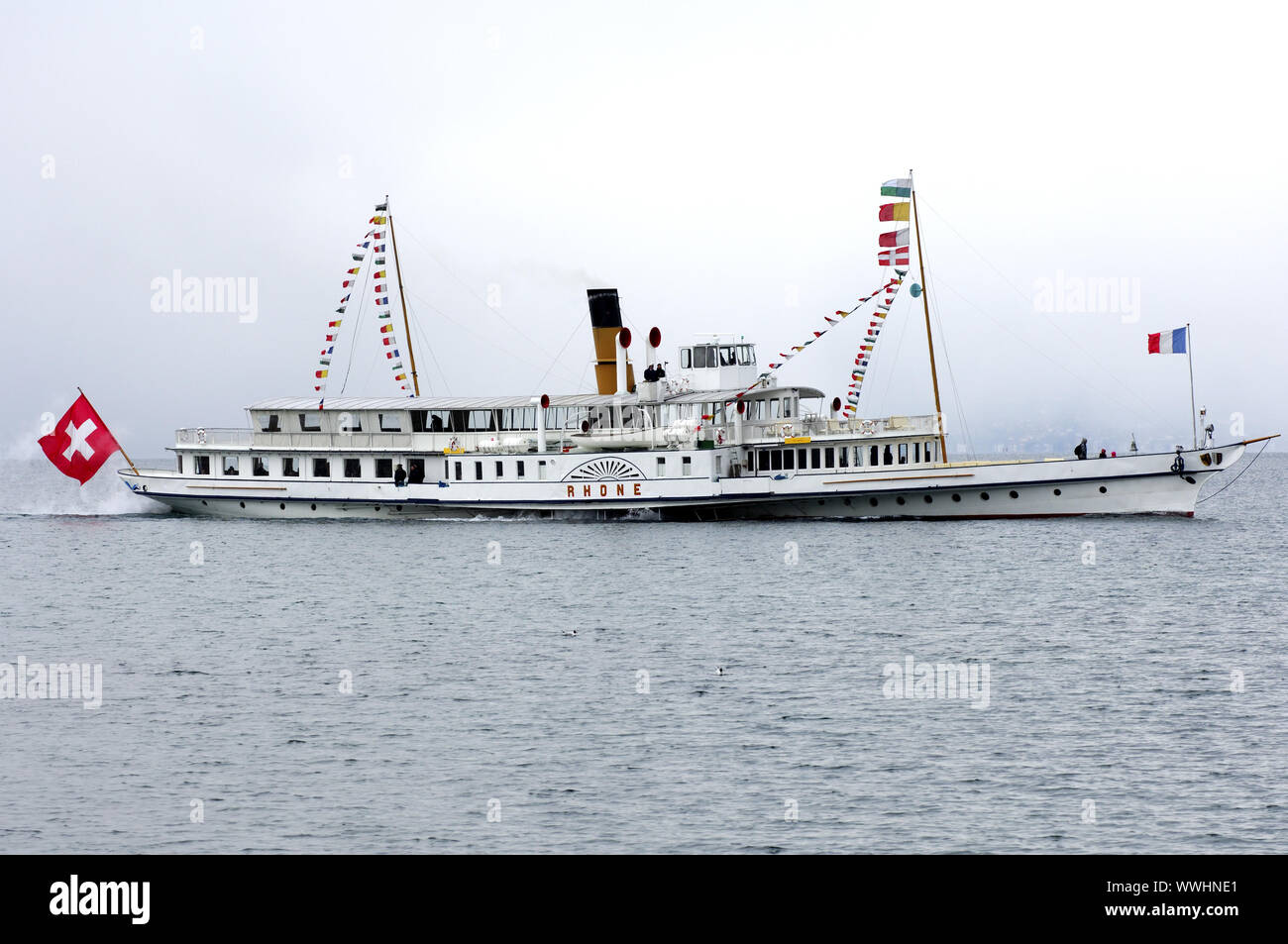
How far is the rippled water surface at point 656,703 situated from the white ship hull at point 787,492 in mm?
3400

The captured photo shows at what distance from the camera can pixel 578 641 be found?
3916 cm

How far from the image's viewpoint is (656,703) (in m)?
30.9

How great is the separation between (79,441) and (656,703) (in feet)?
160

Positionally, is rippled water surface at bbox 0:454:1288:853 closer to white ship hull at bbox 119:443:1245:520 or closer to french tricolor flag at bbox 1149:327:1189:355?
white ship hull at bbox 119:443:1245:520

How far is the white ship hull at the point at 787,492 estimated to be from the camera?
6144cm

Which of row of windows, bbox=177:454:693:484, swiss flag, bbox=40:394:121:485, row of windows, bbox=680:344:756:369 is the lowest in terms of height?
row of windows, bbox=177:454:693:484

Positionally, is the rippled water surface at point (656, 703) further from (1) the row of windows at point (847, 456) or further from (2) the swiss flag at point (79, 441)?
(2) the swiss flag at point (79, 441)

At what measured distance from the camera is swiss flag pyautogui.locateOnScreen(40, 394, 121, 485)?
6875 cm

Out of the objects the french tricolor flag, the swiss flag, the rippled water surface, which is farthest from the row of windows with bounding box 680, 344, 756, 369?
the swiss flag

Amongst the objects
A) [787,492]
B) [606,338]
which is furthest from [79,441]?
[787,492]

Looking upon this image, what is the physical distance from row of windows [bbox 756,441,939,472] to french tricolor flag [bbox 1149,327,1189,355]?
432 inches

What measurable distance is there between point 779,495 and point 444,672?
3196 cm

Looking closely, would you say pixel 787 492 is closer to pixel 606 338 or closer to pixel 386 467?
pixel 606 338
